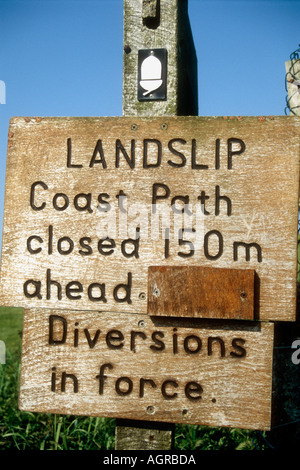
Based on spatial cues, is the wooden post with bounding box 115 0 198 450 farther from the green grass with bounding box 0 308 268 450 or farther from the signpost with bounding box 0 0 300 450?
the green grass with bounding box 0 308 268 450

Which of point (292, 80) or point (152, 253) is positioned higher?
point (292, 80)

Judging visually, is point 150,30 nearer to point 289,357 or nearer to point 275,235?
point 275,235

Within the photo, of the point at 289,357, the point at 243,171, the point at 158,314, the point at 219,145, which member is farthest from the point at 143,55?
the point at 289,357

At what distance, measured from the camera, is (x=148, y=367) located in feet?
4.50

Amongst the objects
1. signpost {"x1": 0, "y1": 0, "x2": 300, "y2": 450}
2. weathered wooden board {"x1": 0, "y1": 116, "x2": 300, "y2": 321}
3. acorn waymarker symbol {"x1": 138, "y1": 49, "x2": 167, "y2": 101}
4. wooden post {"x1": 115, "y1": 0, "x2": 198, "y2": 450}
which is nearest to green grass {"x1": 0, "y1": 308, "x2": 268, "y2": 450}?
wooden post {"x1": 115, "y1": 0, "x2": 198, "y2": 450}

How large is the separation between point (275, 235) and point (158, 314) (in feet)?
1.46

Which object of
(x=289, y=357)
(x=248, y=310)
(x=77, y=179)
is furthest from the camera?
(x=289, y=357)

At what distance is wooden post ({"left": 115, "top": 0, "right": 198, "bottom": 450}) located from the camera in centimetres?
145

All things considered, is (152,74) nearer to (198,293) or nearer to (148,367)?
(198,293)

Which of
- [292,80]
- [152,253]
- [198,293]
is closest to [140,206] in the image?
[152,253]

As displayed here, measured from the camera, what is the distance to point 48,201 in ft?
4.76

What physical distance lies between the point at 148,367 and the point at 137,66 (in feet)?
3.38

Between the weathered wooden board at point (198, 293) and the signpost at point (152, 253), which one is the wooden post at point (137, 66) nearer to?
the signpost at point (152, 253)

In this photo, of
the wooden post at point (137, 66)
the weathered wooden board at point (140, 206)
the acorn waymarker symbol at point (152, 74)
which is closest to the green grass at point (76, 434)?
the wooden post at point (137, 66)
